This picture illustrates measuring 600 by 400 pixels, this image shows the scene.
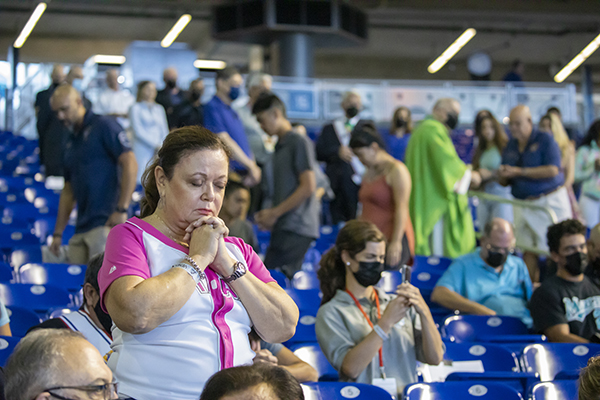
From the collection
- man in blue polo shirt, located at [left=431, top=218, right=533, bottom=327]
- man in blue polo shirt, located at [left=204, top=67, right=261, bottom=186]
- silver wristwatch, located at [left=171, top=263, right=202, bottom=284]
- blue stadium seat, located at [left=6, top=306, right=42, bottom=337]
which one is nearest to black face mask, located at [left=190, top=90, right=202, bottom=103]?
man in blue polo shirt, located at [left=204, top=67, right=261, bottom=186]

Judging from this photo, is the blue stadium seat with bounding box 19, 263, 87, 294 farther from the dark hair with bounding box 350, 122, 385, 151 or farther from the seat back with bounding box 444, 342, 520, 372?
the seat back with bounding box 444, 342, 520, 372

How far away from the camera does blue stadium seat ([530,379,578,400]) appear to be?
288 cm

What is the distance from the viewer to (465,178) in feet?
18.1

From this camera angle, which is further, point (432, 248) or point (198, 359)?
point (432, 248)

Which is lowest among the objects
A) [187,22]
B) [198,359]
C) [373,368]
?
[373,368]

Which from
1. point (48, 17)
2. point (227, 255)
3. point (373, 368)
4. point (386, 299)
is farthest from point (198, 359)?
point (48, 17)

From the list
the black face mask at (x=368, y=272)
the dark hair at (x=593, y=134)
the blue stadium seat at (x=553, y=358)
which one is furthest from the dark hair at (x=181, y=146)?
the dark hair at (x=593, y=134)

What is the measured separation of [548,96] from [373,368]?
10911 millimetres

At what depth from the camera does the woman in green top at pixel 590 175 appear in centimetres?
690

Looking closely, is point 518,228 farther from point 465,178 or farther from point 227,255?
point 227,255

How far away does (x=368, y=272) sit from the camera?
10.9 feet

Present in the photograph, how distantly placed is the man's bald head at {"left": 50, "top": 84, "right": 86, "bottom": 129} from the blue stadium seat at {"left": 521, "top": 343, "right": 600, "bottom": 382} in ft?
8.92

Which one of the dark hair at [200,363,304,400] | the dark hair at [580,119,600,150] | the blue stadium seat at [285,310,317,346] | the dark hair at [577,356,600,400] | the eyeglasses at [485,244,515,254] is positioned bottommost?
the blue stadium seat at [285,310,317,346]

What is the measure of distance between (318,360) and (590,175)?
4.60 m
